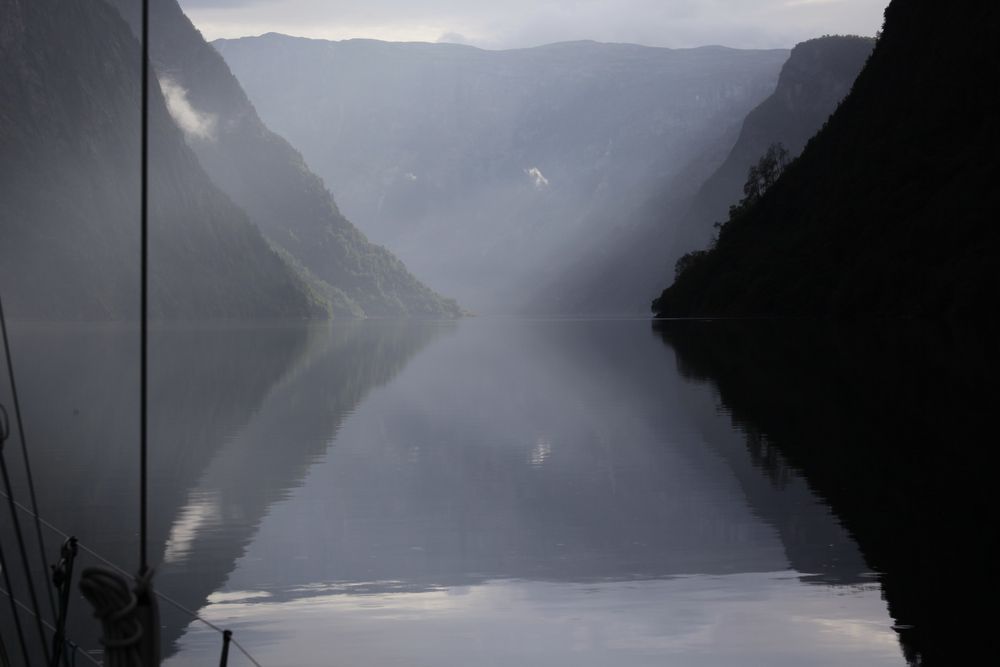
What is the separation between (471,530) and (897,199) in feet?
408

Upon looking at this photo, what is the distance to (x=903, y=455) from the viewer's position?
27859 mm

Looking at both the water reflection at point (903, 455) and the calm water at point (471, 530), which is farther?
the water reflection at point (903, 455)

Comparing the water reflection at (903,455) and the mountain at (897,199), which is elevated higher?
the mountain at (897,199)

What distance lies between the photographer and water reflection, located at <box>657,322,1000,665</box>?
51.0 feet

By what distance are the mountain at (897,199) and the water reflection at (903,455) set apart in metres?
56.6

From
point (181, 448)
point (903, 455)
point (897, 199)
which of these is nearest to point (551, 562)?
point (903, 455)

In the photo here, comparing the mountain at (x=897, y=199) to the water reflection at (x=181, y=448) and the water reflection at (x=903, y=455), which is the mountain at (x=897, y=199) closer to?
the water reflection at (x=903, y=455)

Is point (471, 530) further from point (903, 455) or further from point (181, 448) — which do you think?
point (181, 448)

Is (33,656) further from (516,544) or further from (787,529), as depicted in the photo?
(787,529)

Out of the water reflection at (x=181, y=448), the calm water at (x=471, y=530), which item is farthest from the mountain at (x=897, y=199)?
the calm water at (x=471, y=530)

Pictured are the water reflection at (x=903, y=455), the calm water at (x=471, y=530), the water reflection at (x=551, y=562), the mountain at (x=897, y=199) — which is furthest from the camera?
the mountain at (x=897, y=199)

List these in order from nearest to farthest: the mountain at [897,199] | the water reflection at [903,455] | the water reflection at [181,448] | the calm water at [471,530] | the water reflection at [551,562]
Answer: the water reflection at [551,562]
the calm water at [471,530]
the water reflection at [903,455]
the water reflection at [181,448]
the mountain at [897,199]

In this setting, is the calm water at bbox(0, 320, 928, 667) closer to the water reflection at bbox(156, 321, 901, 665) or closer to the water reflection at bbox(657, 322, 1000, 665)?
the water reflection at bbox(156, 321, 901, 665)

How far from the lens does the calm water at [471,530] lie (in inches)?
578
